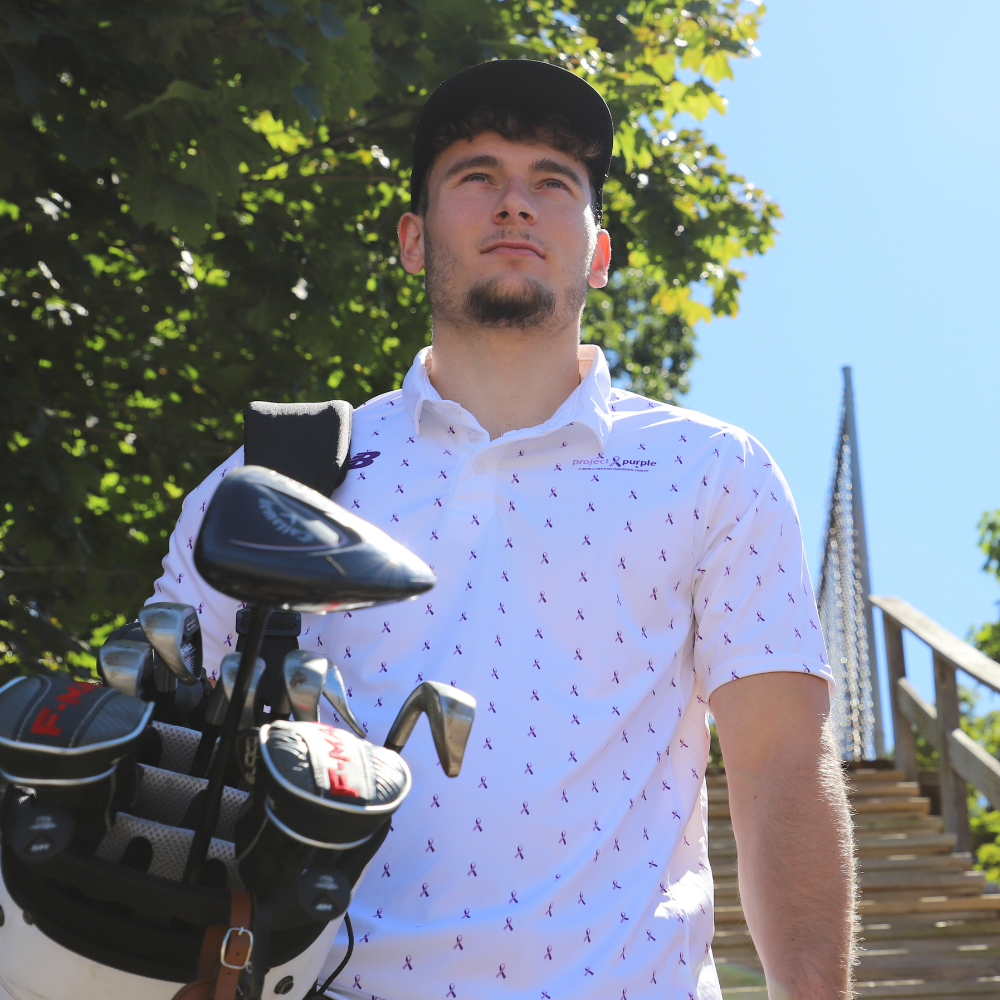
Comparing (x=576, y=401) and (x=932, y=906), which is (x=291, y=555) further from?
(x=932, y=906)

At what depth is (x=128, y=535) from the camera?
635 cm

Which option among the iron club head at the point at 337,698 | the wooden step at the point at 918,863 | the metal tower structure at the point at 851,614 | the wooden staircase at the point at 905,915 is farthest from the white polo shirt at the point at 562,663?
the metal tower structure at the point at 851,614

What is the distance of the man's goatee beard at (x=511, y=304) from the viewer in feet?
8.41

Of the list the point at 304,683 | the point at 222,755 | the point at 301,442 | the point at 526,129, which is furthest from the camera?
the point at 526,129

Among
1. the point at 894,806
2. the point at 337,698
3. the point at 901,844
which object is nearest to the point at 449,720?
the point at 337,698

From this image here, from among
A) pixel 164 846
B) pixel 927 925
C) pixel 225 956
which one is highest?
pixel 164 846

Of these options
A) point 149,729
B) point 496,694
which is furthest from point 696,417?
point 149,729

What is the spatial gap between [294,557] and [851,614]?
9378 millimetres

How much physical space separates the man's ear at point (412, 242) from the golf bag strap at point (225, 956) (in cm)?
194

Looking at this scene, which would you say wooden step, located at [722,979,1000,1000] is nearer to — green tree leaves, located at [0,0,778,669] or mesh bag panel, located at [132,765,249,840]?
green tree leaves, located at [0,0,778,669]

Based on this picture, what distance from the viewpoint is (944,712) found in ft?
24.0

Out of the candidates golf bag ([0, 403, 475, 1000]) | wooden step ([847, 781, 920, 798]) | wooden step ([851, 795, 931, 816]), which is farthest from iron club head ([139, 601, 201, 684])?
wooden step ([847, 781, 920, 798])

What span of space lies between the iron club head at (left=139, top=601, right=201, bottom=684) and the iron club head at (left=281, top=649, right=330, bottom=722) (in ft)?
0.52

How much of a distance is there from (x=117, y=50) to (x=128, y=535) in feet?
9.80
